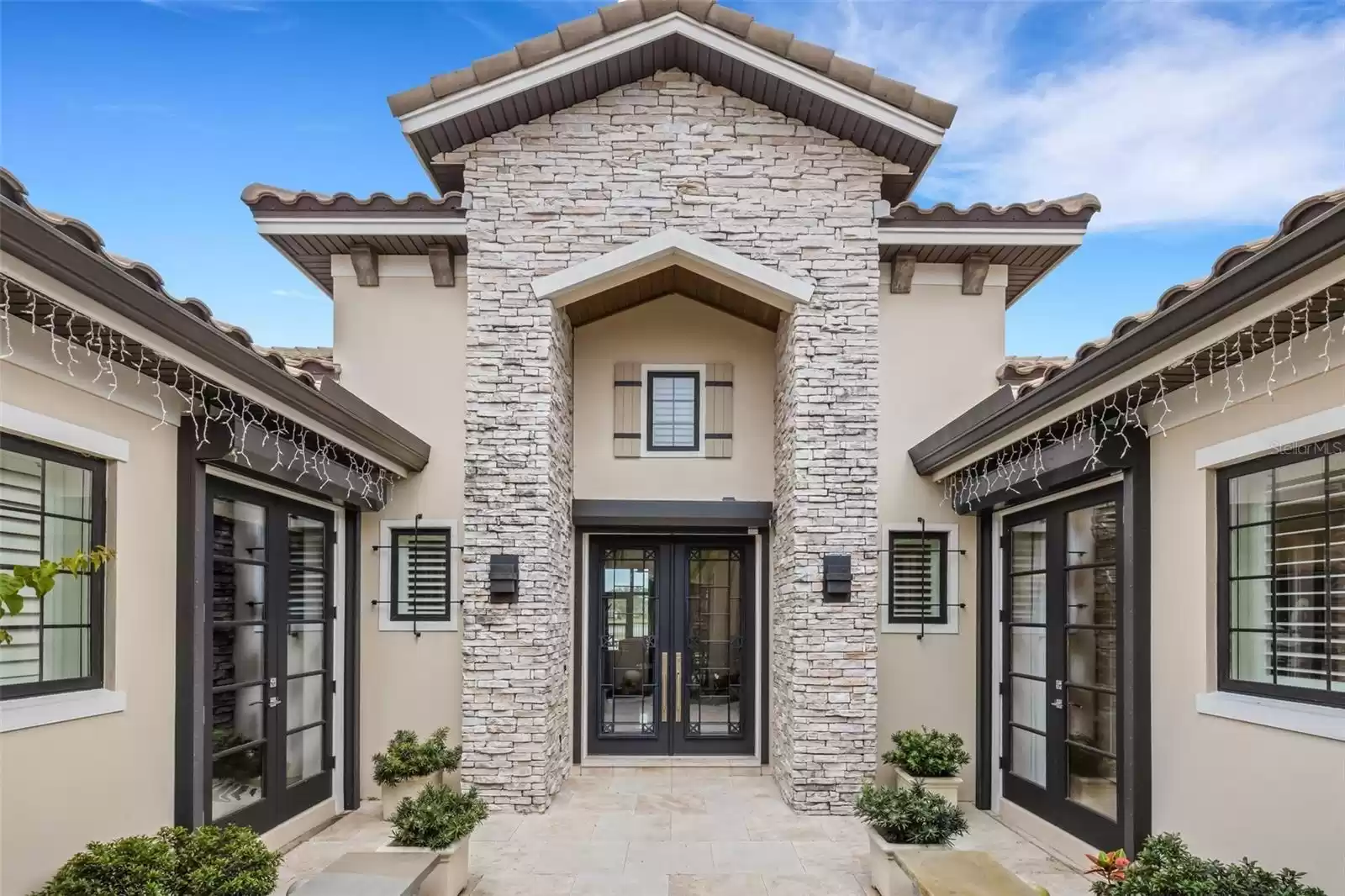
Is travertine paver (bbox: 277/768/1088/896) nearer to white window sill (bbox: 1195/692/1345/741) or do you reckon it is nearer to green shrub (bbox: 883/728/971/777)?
green shrub (bbox: 883/728/971/777)

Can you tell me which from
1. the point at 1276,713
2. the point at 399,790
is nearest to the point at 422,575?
the point at 399,790

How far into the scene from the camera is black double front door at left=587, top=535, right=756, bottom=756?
9.21 metres

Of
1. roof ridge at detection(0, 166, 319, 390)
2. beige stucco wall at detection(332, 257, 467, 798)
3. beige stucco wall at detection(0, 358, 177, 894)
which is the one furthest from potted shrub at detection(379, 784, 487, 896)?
roof ridge at detection(0, 166, 319, 390)

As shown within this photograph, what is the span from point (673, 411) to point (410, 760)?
4120mm

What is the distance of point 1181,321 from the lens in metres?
4.01

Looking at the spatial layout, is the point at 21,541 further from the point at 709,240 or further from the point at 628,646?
the point at 628,646

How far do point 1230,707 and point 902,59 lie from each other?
8.24 m

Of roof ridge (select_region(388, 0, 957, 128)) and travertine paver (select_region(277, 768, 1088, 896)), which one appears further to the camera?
roof ridge (select_region(388, 0, 957, 128))

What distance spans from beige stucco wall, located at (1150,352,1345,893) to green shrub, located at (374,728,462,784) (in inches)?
201

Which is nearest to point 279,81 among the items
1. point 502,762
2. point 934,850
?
point 502,762

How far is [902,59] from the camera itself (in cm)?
1030

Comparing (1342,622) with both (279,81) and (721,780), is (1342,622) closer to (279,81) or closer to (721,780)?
(721,780)

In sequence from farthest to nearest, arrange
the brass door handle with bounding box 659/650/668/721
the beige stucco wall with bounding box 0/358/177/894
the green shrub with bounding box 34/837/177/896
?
1. the brass door handle with bounding box 659/650/668/721
2. the beige stucco wall with bounding box 0/358/177/894
3. the green shrub with bounding box 34/837/177/896

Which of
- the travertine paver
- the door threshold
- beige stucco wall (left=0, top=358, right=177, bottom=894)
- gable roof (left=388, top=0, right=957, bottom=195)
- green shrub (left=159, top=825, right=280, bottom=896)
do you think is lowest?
the door threshold
